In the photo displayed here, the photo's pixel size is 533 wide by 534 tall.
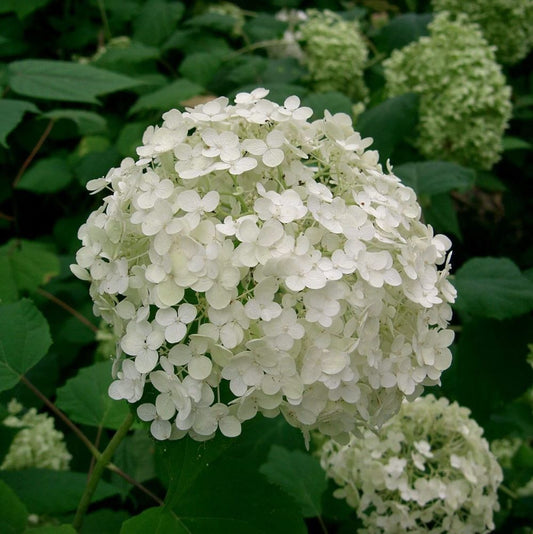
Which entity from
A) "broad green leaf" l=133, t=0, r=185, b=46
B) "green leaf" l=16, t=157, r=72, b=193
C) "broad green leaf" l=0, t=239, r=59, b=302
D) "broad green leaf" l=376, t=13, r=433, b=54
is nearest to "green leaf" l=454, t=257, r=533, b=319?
"broad green leaf" l=0, t=239, r=59, b=302

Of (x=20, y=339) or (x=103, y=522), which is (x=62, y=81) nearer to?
(x=20, y=339)

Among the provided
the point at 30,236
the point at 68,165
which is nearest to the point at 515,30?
the point at 68,165

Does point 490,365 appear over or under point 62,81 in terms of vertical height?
under

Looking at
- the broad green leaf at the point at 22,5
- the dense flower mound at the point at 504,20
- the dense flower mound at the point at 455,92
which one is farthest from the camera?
the dense flower mound at the point at 504,20

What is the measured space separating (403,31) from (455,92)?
2.66 ft

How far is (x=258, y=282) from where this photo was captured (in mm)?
1130

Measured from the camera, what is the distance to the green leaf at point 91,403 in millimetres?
1790

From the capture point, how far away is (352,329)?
1.12 metres

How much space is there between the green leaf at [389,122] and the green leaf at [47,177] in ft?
4.93

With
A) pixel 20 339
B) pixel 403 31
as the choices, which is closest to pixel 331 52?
pixel 403 31

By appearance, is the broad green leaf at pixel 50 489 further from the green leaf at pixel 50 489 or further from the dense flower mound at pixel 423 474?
the dense flower mound at pixel 423 474

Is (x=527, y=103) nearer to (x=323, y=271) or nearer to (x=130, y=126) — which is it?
(x=130, y=126)

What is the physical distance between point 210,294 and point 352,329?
0.25 metres

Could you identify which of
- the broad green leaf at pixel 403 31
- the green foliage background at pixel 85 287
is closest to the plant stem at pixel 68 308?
the green foliage background at pixel 85 287
